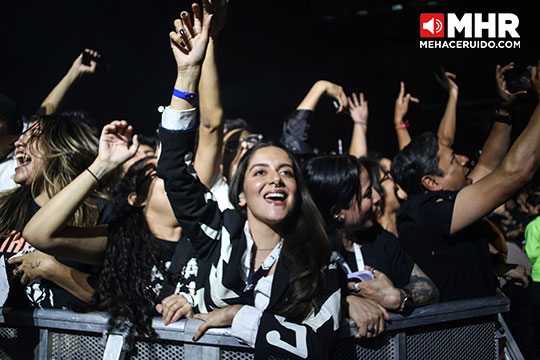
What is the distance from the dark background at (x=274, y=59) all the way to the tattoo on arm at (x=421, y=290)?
3281mm

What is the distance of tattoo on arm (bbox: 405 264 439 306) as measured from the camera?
79.0 inches

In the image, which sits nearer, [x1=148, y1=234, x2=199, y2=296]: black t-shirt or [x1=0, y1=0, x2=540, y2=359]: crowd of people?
[x1=0, y1=0, x2=540, y2=359]: crowd of people

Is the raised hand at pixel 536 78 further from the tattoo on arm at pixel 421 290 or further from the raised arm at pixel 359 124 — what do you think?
the raised arm at pixel 359 124

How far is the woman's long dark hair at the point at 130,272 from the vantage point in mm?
1789

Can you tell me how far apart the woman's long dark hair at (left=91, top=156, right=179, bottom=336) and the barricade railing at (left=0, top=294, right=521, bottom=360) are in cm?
8

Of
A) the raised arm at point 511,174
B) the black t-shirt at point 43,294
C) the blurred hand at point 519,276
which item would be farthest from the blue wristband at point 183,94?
the blurred hand at point 519,276

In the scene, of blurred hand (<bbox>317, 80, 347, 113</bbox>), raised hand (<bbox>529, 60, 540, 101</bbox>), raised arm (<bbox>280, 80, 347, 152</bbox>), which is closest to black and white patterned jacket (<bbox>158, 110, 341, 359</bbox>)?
raised hand (<bbox>529, 60, 540, 101</bbox>)

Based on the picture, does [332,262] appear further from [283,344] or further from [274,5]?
[274,5]

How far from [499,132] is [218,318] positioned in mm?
2402

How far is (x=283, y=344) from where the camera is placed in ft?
5.15

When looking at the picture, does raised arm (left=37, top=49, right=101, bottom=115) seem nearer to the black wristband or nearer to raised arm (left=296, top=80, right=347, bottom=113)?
raised arm (left=296, top=80, right=347, bottom=113)

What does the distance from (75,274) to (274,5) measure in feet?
15.7

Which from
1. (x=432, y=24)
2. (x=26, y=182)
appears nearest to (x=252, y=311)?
(x=26, y=182)

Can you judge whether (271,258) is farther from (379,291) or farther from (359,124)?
(359,124)
